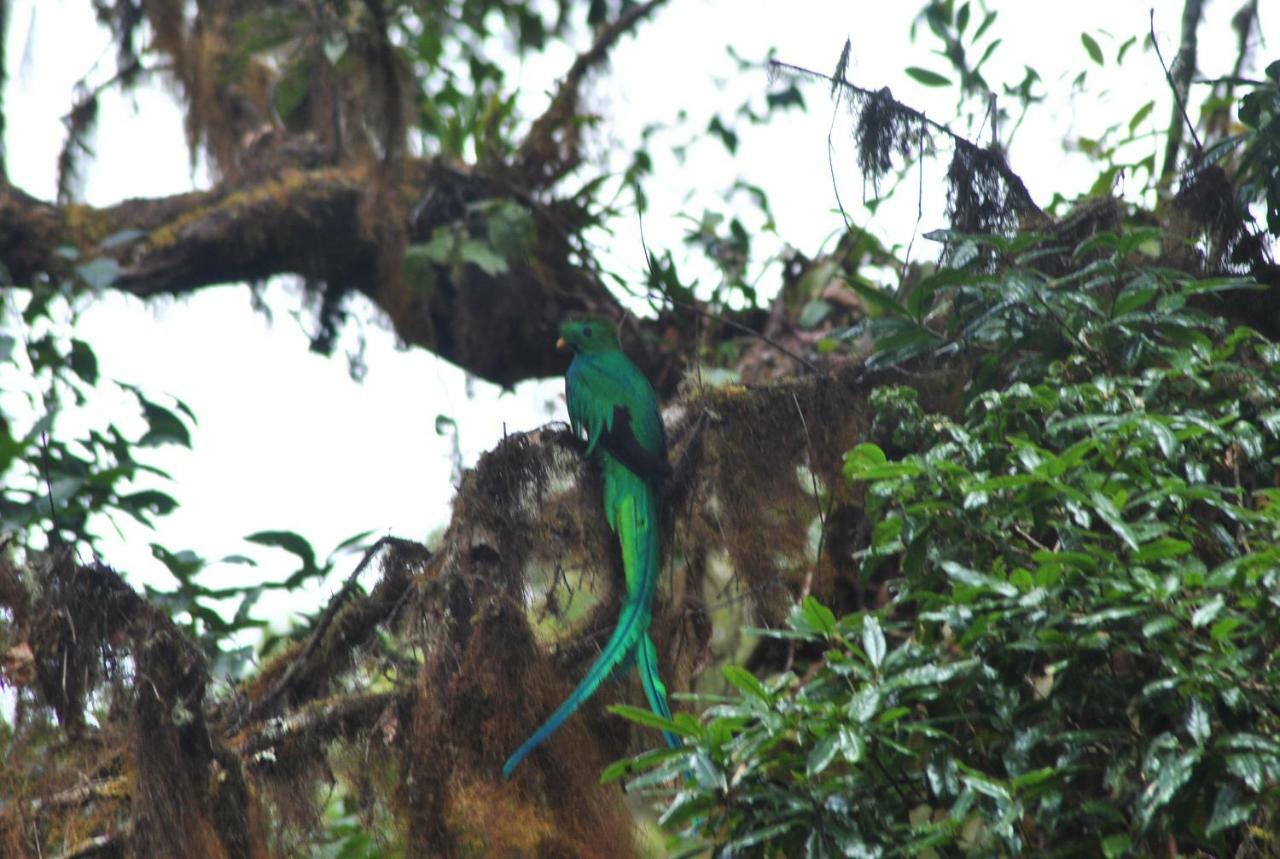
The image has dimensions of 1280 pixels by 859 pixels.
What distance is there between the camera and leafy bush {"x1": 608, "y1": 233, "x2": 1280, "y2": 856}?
2.06 metres

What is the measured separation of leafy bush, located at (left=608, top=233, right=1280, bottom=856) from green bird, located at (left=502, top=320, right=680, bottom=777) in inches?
24.0

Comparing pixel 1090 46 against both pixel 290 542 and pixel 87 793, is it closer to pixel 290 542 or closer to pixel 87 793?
pixel 290 542

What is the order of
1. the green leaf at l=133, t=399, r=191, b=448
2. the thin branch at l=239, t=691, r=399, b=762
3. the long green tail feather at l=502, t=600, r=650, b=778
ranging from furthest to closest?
the green leaf at l=133, t=399, r=191, b=448 < the thin branch at l=239, t=691, r=399, b=762 < the long green tail feather at l=502, t=600, r=650, b=778

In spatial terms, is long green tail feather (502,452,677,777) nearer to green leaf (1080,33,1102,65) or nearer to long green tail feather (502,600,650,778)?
long green tail feather (502,600,650,778)

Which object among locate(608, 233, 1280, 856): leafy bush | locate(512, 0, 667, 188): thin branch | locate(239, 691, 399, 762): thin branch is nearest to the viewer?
locate(608, 233, 1280, 856): leafy bush

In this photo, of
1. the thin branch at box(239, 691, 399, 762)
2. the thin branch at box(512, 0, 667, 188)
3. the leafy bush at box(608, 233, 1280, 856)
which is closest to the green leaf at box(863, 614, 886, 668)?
the leafy bush at box(608, 233, 1280, 856)

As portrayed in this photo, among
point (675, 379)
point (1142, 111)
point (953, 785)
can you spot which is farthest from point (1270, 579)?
point (675, 379)

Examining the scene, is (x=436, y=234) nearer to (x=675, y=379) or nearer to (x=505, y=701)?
(x=675, y=379)

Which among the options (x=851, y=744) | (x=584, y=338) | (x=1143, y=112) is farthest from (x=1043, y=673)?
(x=1143, y=112)

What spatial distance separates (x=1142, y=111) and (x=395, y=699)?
3.40 metres

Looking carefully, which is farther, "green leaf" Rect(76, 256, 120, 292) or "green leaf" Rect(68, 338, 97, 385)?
"green leaf" Rect(76, 256, 120, 292)

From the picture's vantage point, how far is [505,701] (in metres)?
2.70

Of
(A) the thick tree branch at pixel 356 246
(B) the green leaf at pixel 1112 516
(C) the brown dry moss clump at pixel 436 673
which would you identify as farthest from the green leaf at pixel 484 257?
(B) the green leaf at pixel 1112 516

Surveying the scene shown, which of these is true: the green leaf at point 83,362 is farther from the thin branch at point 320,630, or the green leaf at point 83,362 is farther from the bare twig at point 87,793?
the bare twig at point 87,793
